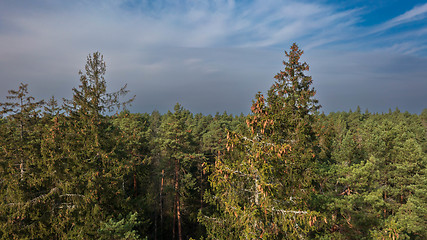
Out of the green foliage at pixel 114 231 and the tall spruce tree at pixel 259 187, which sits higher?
the tall spruce tree at pixel 259 187

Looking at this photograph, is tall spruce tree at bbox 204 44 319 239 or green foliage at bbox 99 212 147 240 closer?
tall spruce tree at bbox 204 44 319 239

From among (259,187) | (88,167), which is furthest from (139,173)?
(259,187)

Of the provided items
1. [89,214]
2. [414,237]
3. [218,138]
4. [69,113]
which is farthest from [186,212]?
[414,237]

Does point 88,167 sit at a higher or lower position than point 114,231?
higher

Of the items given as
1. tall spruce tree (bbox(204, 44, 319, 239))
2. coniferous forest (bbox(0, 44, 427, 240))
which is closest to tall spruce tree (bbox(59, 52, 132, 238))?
coniferous forest (bbox(0, 44, 427, 240))

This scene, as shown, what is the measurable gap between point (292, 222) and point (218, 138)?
2887cm

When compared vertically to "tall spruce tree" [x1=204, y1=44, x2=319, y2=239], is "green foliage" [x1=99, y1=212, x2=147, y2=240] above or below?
below

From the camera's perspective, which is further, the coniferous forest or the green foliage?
the green foliage

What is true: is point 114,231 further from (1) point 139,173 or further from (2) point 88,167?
(1) point 139,173

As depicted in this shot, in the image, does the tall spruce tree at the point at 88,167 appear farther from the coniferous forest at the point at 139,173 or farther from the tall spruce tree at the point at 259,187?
the tall spruce tree at the point at 259,187

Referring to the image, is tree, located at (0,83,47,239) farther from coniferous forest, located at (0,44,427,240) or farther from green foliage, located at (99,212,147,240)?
green foliage, located at (99,212,147,240)

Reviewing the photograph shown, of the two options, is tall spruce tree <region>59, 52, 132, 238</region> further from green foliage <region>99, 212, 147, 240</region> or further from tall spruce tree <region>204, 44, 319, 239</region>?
tall spruce tree <region>204, 44, 319, 239</region>

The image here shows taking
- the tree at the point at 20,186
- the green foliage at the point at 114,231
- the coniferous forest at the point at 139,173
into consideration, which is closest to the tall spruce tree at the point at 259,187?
the coniferous forest at the point at 139,173

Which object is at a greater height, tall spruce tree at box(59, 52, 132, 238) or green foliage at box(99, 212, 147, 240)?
tall spruce tree at box(59, 52, 132, 238)
